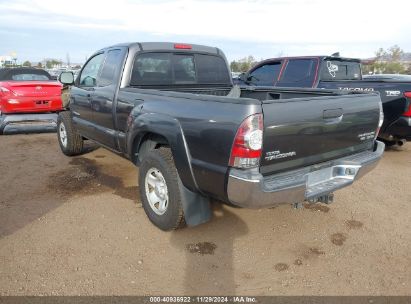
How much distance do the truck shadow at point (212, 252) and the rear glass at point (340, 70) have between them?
4300mm

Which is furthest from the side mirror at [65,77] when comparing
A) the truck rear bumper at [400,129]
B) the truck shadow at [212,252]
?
the truck rear bumper at [400,129]

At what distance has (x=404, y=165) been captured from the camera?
6.08 meters

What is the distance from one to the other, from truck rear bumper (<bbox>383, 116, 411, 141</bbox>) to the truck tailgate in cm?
287

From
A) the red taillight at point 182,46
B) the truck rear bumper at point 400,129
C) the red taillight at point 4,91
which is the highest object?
the red taillight at point 182,46

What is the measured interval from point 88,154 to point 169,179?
12.2 feet

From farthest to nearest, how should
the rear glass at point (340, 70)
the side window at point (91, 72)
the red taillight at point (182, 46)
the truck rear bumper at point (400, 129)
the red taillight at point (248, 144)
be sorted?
the rear glass at point (340, 70) → the truck rear bumper at point (400, 129) → the side window at point (91, 72) → the red taillight at point (182, 46) → the red taillight at point (248, 144)

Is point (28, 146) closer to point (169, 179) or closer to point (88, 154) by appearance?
point (88, 154)

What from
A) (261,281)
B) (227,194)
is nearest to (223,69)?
(227,194)

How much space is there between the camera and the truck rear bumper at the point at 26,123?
24.9ft

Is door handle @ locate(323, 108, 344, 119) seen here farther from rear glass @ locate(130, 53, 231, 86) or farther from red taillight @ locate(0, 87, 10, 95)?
red taillight @ locate(0, 87, 10, 95)

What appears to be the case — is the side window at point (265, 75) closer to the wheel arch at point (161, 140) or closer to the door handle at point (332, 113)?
the wheel arch at point (161, 140)

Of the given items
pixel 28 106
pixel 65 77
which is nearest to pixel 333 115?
pixel 65 77

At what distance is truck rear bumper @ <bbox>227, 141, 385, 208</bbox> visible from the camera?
2.62 m

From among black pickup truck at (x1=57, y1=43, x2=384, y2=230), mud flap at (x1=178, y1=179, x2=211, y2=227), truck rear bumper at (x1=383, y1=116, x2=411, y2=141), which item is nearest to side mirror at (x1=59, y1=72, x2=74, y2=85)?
black pickup truck at (x1=57, y1=43, x2=384, y2=230)
